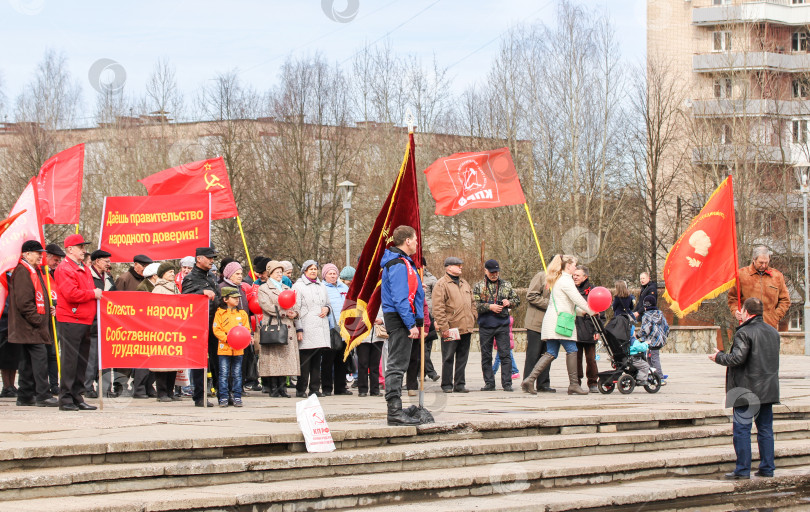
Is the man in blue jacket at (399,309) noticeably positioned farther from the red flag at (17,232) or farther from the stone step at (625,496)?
the red flag at (17,232)

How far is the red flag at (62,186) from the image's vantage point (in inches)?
626

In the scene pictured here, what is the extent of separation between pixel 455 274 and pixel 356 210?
36.6 metres

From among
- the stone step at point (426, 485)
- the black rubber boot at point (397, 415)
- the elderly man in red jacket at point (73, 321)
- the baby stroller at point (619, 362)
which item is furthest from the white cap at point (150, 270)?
the stone step at point (426, 485)

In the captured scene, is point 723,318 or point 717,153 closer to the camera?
point 723,318

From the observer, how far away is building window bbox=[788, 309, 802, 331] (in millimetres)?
49253

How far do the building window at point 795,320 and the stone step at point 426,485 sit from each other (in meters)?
40.9

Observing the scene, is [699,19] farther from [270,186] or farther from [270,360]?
[270,360]

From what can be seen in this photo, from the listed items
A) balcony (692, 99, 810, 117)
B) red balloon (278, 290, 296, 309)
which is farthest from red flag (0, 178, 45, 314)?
balcony (692, 99, 810, 117)

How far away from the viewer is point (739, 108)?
46844 mm

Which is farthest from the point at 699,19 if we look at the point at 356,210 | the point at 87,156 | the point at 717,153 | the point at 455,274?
the point at 455,274

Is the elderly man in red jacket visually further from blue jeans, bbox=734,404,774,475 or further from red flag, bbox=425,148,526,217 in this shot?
blue jeans, bbox=734,404,774,475

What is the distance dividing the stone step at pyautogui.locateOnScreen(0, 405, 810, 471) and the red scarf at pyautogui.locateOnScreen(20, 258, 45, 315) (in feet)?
12.0

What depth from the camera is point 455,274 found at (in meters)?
14.6

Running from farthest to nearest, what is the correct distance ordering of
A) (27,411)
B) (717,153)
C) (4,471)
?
(717,153) < (27,411) < (4,471)
